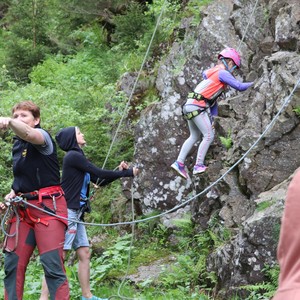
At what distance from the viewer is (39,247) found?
17.4 feet

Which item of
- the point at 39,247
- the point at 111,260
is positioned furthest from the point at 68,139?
the point at 111,260

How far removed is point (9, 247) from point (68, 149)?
134 centimetres

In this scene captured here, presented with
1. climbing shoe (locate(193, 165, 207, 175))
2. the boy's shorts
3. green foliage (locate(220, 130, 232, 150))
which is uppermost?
green foliage (locate(220, 130, 232, 150))

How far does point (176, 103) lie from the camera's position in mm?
9859

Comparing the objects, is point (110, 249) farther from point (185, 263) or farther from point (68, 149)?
point (68, 149)

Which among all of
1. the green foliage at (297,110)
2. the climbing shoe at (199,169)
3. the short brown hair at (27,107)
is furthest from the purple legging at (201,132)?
the short brown hair at (27,107)

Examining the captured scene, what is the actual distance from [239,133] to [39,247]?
3.70m

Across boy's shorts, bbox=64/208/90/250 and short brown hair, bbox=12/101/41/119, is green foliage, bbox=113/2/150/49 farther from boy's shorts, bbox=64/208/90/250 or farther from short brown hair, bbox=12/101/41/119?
short brown hair, bbox=12/101/41/119

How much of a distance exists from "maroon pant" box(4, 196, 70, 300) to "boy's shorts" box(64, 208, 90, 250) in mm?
849

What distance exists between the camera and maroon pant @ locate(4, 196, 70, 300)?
17.4ft

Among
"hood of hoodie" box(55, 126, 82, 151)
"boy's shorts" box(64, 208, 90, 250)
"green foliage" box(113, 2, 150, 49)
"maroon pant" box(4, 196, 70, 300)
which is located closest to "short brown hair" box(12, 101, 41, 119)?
"maroon pant" box(4, 196, 70, 300)

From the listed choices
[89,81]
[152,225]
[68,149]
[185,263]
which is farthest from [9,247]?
[89,81]

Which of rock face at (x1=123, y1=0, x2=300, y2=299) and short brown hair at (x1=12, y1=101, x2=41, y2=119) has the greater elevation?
short brown hair at (x1=12, y1=101, x2=41, y2=119)

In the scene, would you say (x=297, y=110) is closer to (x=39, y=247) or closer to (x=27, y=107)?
(x=27, y=107)
